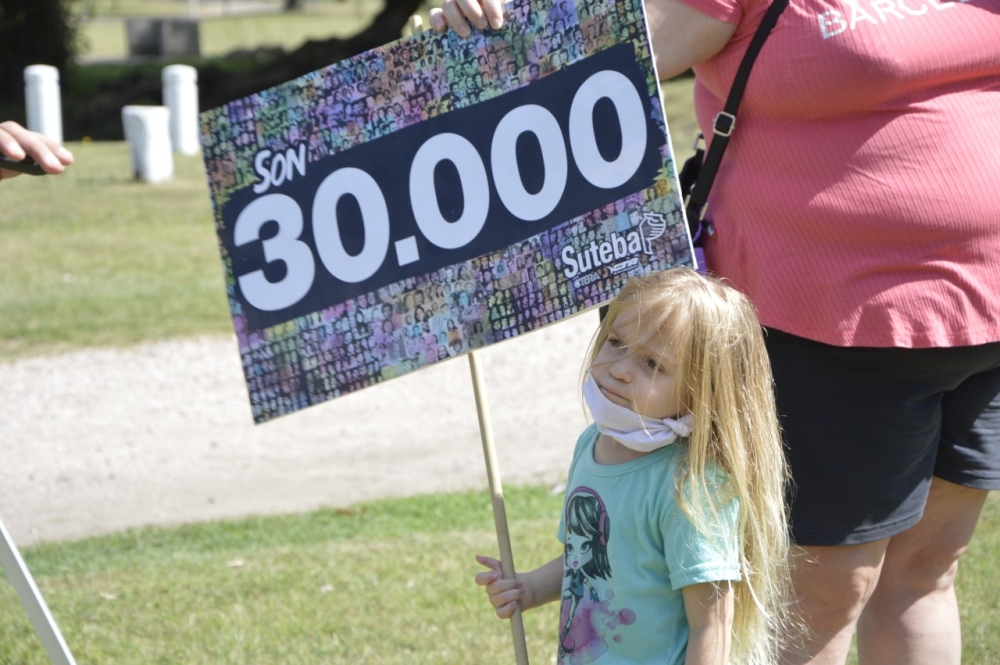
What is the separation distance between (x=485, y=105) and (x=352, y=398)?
183 inches

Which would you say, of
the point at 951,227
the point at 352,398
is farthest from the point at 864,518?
the point at 352,398

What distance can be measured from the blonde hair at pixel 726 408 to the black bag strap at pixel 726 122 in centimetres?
35

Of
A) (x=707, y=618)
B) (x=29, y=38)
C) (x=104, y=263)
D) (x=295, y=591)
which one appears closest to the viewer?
(x=707, y=618)

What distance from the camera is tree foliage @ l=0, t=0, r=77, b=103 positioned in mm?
18812

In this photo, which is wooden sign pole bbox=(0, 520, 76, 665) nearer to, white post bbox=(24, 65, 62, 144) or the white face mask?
the white face mask

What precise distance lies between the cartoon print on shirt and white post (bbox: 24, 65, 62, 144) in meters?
13.0

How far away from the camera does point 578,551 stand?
2.05 meters

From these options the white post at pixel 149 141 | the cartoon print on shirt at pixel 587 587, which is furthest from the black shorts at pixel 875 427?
the white post at pixel 149 141

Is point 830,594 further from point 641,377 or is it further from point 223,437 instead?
point 223,437

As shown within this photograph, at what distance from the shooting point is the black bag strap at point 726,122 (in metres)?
2.21

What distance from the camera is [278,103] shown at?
2271 mm

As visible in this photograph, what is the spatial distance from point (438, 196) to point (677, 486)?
0.70 m

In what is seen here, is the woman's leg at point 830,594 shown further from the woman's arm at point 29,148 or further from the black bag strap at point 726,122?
the woman's arm at point 29,148

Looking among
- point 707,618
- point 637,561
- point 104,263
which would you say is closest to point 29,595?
point 637,561
